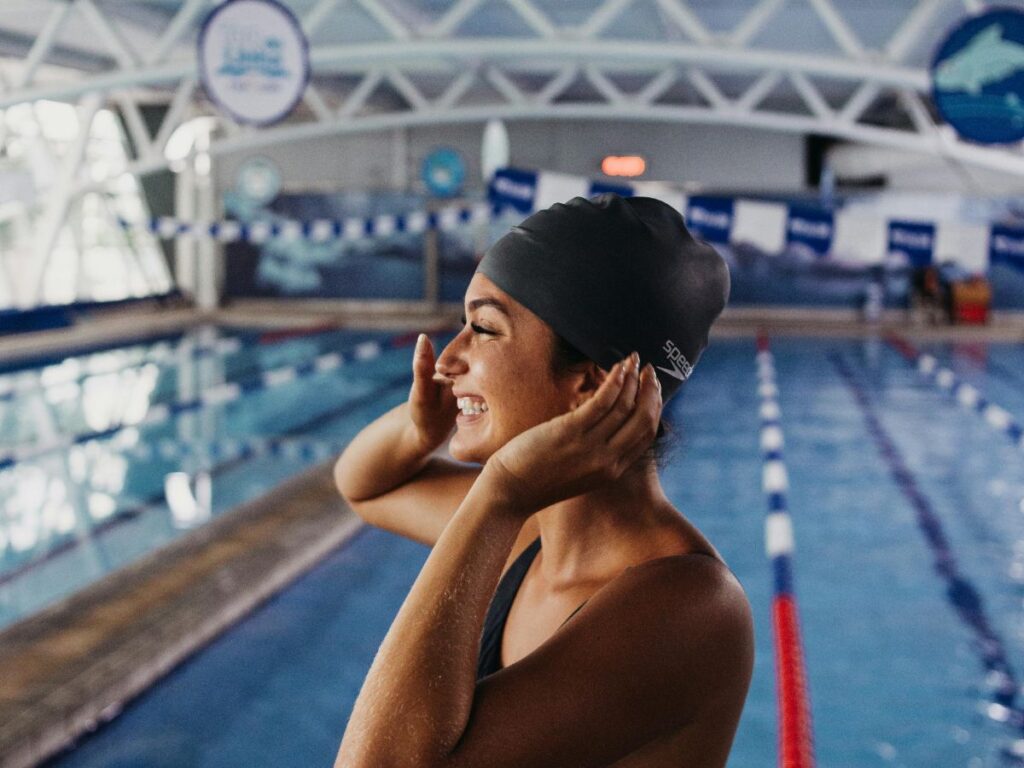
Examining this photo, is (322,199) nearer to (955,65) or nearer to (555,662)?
(955,65)

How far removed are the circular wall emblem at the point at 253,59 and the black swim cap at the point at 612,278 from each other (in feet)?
21.5

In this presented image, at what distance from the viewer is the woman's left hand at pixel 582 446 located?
0.97 metres

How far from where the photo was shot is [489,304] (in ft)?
3.67

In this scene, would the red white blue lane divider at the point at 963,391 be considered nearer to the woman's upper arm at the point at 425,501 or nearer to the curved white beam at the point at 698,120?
the curved white beam at the point at 698,120

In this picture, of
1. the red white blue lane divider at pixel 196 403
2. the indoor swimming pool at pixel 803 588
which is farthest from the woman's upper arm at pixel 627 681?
the red white blue lane divider at pixel 196 403

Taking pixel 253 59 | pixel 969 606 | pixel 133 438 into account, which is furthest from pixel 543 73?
pixel 969 606

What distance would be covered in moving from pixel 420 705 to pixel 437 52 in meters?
9.27

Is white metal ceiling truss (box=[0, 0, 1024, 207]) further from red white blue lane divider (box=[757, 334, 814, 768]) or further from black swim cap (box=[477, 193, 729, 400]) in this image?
black swim cap (box=[477, 193, 729, 400])

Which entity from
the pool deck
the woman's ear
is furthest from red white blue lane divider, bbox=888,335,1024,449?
the woman's ear

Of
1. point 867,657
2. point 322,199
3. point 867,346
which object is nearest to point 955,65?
point 867,657

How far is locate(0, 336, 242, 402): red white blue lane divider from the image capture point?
11.1 m

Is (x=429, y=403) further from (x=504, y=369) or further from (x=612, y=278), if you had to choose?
(x=612, y=278)

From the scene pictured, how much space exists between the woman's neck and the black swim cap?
0.14 metres

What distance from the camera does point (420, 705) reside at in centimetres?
93
